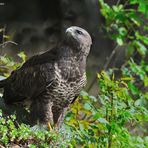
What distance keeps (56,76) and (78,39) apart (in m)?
0.36

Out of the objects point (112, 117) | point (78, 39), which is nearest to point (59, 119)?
point (112, 117)

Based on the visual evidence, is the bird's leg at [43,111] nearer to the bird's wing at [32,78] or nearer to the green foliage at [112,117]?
the bird's wing at [32,78]

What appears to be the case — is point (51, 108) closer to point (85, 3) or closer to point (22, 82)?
point (22, 82)

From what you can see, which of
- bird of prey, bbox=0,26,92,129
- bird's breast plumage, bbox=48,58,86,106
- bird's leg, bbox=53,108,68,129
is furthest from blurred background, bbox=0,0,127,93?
bird's breast plumage, bbox=48,58,86,106

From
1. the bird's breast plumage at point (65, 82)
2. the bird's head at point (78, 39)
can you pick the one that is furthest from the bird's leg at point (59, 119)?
the bird's head at point (78, 39)

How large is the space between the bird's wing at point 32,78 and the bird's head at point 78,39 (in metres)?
0.18

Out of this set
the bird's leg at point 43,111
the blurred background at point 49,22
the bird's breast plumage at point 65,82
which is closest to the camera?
the bird's breast plumage at point 65,82

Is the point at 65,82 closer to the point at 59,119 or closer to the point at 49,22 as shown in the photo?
the point at 59,119

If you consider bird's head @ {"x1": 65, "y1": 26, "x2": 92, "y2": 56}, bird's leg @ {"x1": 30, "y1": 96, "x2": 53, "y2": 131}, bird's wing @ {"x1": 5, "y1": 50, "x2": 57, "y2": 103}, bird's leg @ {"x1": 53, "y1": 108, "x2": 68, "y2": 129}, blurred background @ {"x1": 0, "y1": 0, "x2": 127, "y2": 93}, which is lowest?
blurred background @ {"x1": 0, "y1": 0, "x2": 127, "y2": 93}

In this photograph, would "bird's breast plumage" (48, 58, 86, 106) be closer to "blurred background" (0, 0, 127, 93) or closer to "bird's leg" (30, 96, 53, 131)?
"bird's leg" (30, 96, 53, 131)

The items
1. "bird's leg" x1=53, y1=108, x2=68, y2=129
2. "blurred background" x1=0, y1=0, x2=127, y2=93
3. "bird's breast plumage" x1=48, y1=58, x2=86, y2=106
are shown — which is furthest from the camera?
"blurred background" x1=0, y1=0, x2=127, y2=93

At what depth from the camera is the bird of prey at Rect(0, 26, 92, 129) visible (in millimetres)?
4816

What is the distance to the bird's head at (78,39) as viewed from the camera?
15.9 ft

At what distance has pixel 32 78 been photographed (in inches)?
196
